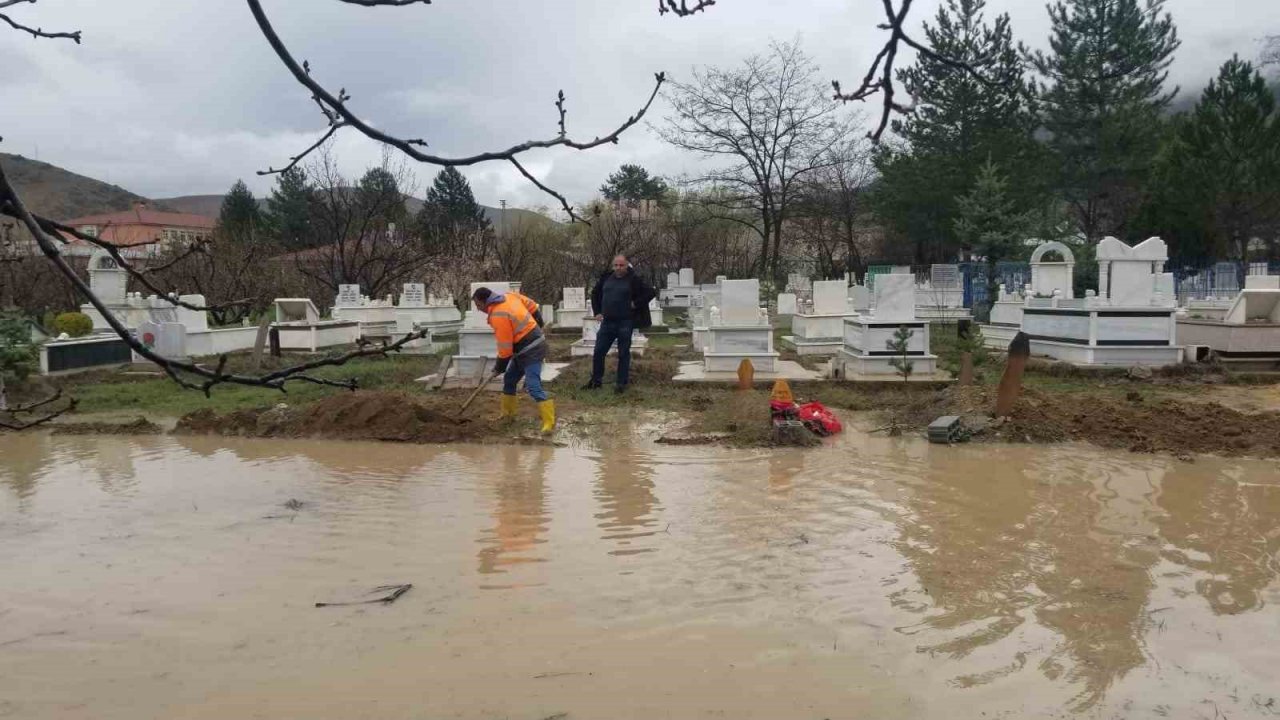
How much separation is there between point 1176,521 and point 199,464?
849cm

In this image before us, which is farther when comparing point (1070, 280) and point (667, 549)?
point (1070, 280)

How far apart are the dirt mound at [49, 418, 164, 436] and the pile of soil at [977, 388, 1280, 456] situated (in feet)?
32.0

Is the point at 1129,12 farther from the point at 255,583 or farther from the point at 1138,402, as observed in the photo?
the point at 255,583

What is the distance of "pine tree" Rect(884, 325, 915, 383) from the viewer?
12.7 metres

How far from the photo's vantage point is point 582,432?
31.4 feet

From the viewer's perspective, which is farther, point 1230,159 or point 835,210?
point 835,210

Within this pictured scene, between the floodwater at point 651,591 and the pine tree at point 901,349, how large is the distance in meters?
4.88

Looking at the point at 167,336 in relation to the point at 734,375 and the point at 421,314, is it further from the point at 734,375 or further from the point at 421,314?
the point at 734,375

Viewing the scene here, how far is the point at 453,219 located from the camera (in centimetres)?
4456

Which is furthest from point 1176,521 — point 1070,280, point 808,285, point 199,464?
point 808,285

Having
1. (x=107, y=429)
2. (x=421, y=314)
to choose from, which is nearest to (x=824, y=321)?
(x=421, y=314)

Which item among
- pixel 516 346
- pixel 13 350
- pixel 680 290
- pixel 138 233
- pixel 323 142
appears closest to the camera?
pixel 323 142

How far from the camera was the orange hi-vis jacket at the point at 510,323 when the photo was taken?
9.58 meters

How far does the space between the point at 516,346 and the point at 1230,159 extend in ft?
104
